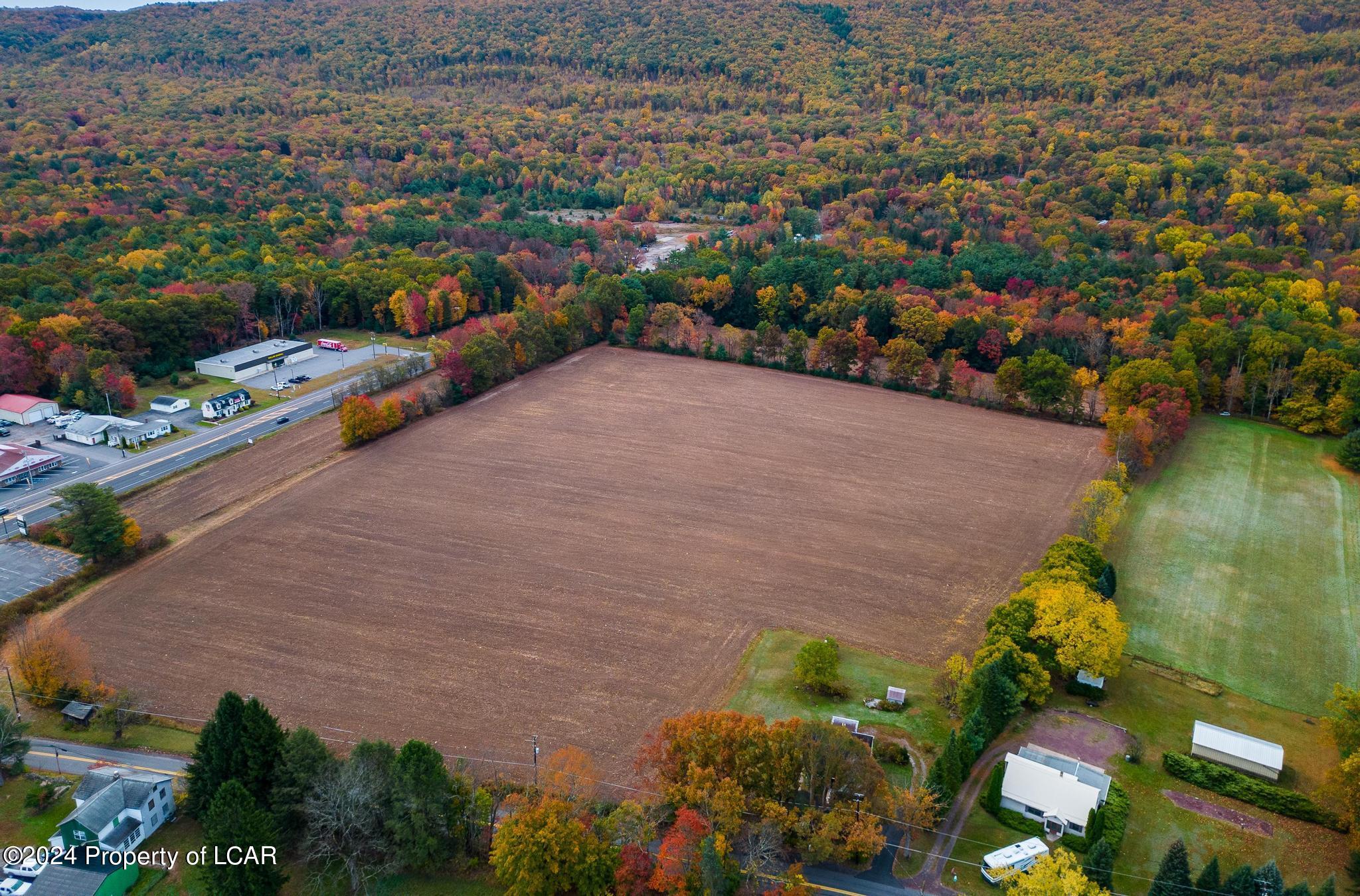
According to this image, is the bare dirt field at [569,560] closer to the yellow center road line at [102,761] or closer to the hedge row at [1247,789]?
the yellow center road line at [102,761]

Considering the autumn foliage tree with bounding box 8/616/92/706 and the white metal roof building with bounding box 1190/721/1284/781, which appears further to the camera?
the autumn foliage tree with bounding box 8/616/92/706

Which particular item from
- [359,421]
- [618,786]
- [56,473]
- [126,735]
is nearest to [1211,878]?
[618,786]

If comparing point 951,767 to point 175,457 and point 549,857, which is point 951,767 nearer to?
point 549,857

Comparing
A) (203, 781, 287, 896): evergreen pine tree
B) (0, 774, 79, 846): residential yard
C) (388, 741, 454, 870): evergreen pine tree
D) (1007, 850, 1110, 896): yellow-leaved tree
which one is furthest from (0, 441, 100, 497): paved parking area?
(1007, 850, 1110, 896): yellow-leaved tree

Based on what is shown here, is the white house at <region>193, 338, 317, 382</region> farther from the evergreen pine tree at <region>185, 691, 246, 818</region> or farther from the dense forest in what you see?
the evergreen pine tree at <region>185, 691, 246, 818</region>

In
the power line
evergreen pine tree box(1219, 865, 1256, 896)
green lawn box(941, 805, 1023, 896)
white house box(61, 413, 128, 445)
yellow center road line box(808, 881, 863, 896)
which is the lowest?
yellow center road line box(808, 881, 863, 896)

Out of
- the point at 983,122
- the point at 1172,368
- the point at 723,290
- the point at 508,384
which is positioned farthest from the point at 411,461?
the point at 983,122

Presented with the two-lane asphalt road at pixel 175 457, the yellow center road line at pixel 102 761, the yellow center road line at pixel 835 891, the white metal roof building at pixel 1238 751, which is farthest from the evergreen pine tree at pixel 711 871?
the two-lane asphalt road at pixel 175 457
